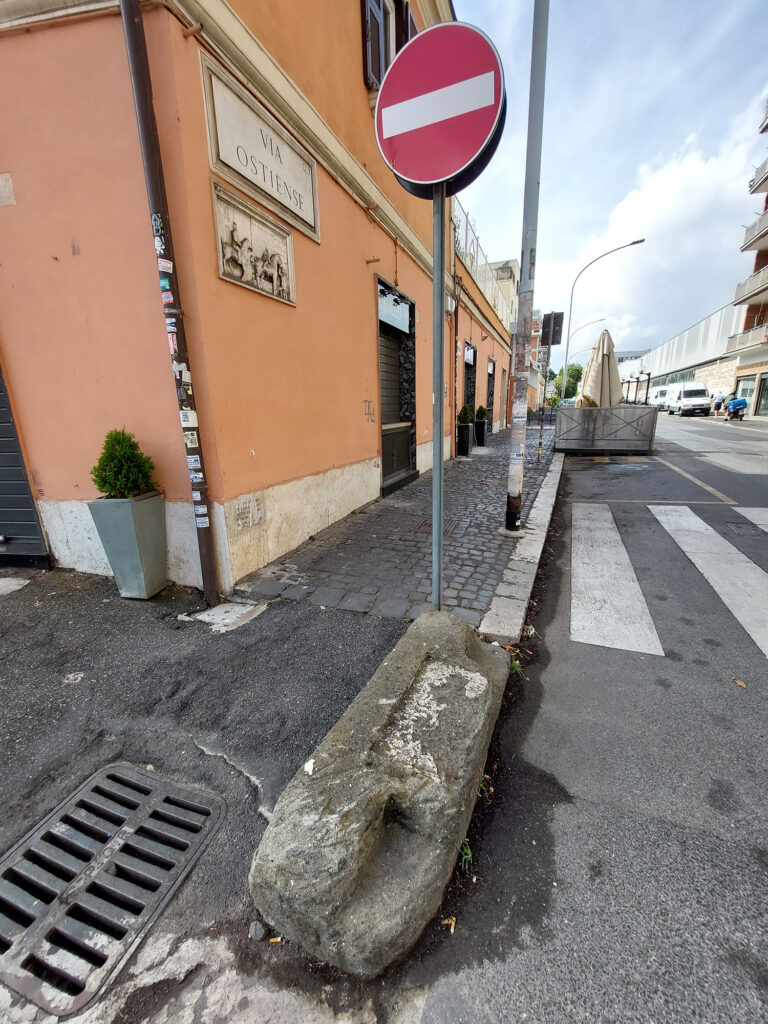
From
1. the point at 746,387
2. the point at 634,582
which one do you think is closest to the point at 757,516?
the point at 634,582

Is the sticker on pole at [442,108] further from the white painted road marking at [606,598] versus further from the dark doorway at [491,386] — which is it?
the dark doorway at [491,386]

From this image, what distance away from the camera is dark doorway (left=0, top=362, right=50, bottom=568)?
397 cm

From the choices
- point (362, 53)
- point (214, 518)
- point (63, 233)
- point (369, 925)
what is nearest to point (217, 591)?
point (214, 518)

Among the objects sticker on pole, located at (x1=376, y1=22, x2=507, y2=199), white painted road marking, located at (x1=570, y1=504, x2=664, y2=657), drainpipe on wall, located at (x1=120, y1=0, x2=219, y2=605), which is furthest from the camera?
white painted road marking, located at (x1=570, y1=504, x2=664, y2=657)

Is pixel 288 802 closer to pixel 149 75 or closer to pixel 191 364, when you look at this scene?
pixel 191 364

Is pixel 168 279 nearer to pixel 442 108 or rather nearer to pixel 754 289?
pixel 442 108

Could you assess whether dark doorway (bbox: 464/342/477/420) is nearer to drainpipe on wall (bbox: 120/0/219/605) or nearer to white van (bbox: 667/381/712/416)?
drainpipe on wall (bbox: 120/0/219/605)

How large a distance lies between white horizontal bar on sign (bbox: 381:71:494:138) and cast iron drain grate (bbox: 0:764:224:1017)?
133 inches

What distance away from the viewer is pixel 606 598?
3615 millimetres

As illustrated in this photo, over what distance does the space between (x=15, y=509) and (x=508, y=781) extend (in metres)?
4.92

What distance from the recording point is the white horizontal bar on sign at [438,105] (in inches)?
78.0

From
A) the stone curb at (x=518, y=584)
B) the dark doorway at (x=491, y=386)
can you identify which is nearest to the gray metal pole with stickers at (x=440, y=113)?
the stone curb at (x=518, y=584)

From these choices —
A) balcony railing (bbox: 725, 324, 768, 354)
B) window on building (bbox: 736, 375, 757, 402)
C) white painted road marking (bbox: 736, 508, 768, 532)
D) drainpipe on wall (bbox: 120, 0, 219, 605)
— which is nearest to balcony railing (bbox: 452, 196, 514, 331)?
white painted road marking (bbox: 736, 508, 768, 532)

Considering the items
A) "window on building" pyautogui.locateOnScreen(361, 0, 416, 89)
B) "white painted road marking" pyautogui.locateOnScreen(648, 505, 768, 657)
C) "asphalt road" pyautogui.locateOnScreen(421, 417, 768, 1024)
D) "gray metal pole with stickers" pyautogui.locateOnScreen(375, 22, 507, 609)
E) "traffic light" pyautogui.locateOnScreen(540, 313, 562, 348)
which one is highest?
"window on building" pyautogui.locateOnScreen(361, 0, 416, 89)
